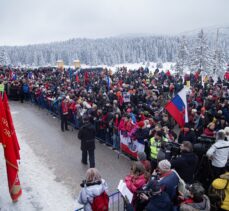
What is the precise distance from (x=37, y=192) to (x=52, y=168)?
5.96ft

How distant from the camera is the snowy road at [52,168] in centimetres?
782

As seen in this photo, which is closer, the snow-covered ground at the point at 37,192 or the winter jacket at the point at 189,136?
the snow-covered ground at the point at 37,192

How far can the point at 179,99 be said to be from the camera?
9336mm

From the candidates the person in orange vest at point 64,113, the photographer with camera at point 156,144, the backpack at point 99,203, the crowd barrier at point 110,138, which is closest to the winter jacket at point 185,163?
→ the photographer with camera at point 156,144

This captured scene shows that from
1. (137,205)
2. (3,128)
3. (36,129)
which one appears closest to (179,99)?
(137,205)

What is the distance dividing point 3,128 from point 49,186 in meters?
2.61

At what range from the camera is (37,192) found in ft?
27.3

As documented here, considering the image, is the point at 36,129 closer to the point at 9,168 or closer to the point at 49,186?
the point at 49,186

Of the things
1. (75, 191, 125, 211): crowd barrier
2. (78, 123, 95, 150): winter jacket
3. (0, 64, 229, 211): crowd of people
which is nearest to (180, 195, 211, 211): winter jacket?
(0, 64, 229, 211): crowd of people

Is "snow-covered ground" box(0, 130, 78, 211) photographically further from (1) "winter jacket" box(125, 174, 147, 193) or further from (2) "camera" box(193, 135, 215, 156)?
(2) "camera" box(193, 135, 215, 156)

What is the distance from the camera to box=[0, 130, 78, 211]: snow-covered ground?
24.7 feet

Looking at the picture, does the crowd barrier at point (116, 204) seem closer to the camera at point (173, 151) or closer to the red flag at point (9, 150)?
the camera at point (173, 151)

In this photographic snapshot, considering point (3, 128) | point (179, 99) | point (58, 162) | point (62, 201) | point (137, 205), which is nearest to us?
point (137, 205)

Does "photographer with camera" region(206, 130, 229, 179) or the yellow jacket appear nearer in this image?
the yellow jacket
